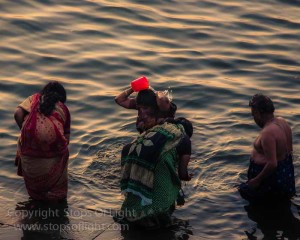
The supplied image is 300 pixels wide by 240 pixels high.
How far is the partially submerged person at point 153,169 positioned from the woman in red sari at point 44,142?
0.81 metres

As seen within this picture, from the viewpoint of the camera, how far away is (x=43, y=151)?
329 inches

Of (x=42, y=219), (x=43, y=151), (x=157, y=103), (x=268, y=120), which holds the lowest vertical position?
(x=42, y=219)

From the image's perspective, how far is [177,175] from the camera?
8.12 m

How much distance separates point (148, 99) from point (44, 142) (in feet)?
4.13

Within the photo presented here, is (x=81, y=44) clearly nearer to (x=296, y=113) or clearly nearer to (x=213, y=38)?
(x=213, y=38)

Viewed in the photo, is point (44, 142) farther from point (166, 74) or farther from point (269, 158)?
point (166, 74)

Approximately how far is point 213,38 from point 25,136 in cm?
695

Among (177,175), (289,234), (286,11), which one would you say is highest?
(286,11)

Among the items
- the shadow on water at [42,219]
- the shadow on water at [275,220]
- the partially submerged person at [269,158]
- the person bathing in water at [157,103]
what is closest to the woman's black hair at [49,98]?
the person bathing in water at [157,103]

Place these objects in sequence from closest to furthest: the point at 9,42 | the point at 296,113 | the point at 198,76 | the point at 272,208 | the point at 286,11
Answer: the point at 272,208, the point at 296,113, the point at 198,76, the point at 9,42, the point at 286,11

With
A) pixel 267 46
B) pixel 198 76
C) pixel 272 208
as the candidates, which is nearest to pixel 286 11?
pixel 267 46

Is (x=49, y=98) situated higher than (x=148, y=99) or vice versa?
(x=148, y=99)

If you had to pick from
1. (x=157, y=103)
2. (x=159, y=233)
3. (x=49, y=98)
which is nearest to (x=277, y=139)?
(x=157, y=103)

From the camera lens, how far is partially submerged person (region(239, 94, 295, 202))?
8.44m
